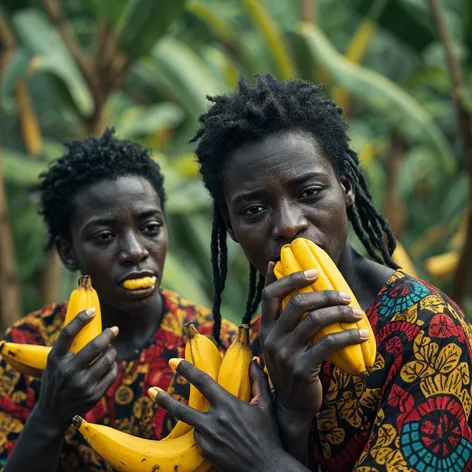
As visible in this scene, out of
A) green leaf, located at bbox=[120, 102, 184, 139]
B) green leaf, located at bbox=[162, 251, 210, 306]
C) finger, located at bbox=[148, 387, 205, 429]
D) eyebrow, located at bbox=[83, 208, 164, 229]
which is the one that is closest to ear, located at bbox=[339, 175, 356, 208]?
finger, located at bbox=[148, 387, 205, 429]

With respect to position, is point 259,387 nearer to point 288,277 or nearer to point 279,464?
point 279,464

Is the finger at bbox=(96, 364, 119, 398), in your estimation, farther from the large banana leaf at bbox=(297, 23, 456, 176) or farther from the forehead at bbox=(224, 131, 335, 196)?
the large banana leaf at bbox=(297, 23, 456, 176)

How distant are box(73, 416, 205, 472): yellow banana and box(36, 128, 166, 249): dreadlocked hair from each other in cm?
130

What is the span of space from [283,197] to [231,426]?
69 cm

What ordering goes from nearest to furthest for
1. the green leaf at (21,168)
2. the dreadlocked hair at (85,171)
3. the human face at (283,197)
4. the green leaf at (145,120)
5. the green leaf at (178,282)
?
1. the human face at (283,197)
2. the dreadlocked hair at (85,171)
3. the green leaf at (178,282)
4. the green leaf at (21,168)
5. the green leaf at (145,120)

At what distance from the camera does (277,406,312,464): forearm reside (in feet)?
8.05

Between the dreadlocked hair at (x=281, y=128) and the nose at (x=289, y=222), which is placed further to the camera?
the dreadlocked hair at (x=281, y=128)

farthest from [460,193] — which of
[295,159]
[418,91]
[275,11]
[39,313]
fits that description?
[295,159]

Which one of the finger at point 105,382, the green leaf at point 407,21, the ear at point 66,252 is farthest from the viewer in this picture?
the green leaf at point 407,21

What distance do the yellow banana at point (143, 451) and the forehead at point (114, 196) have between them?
1.13 meters

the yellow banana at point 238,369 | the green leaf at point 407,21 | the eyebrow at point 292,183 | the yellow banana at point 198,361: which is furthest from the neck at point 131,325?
the green leaf at point 407,21

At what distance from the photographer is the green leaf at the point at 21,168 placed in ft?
22.2

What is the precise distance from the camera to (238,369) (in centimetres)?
263

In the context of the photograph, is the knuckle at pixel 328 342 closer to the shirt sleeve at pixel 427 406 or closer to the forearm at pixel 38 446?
the shirt sleeve at pixel 427 406
